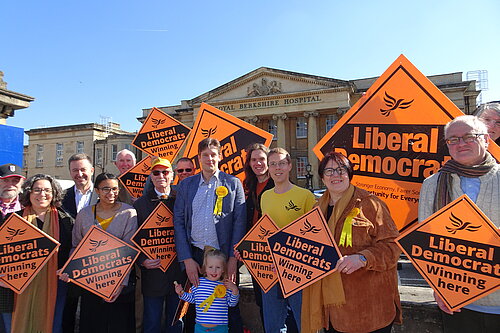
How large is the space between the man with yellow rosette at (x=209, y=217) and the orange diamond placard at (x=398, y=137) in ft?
3.60

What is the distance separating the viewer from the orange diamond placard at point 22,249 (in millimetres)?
3402

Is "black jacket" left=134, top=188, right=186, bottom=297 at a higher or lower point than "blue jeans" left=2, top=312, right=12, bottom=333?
higher

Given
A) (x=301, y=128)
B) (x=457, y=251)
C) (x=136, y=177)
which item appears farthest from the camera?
(x=301, y=128)

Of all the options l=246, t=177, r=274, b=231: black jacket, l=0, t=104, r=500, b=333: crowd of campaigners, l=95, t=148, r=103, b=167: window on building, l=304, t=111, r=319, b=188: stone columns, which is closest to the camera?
l=0, t=104, r=500, b=333: crowd of campaigners

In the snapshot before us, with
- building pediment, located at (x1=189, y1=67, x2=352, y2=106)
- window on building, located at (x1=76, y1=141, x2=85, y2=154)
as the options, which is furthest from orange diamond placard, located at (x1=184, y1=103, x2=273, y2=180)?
window on building, located at (x1=76, y1=141, x2=85, y2=154)

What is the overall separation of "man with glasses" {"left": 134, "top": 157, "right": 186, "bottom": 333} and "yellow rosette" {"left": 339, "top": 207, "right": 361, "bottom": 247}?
1.97 m

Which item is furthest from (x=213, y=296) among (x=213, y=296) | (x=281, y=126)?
(x=281, y=126)

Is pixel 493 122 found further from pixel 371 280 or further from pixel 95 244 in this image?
pixel 95 244

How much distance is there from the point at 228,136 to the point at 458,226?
3595 millimetres

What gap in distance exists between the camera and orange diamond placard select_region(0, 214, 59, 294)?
3402 millimetres

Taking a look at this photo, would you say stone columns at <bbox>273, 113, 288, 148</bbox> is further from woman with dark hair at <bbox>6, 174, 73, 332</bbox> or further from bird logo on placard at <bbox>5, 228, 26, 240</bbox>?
bird logo on placard at <bbox>5, 228, 26, 240</bbox>

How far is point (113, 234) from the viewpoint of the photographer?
364 cm

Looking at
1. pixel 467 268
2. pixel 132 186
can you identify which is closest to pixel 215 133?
pixel 132 186

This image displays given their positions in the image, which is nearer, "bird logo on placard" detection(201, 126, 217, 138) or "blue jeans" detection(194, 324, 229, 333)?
"blue jeans" detection(194, 324, 229, 333)
